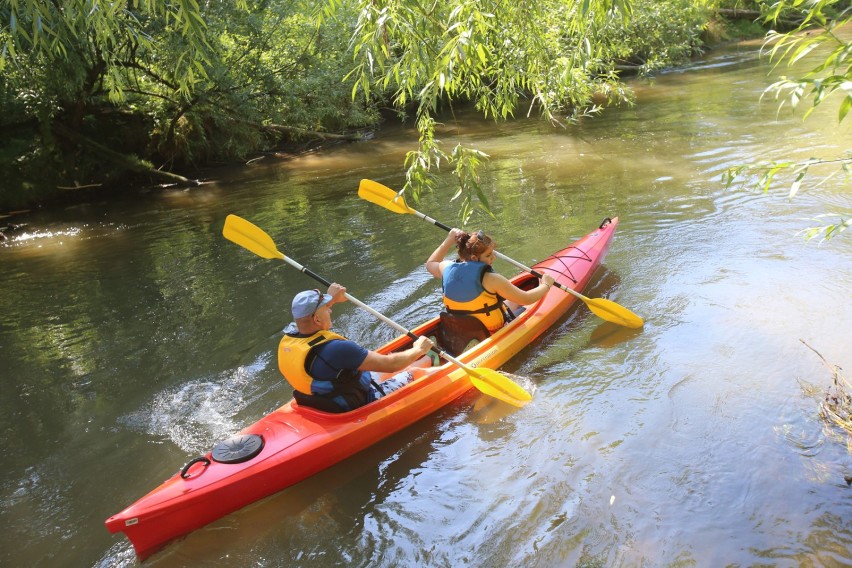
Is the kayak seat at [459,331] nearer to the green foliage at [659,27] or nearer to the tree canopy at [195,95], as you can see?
the tree canopy at [195,95]

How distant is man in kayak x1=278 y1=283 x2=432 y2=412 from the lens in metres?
3.45

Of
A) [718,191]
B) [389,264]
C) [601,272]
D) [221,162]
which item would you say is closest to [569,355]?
[601,272]

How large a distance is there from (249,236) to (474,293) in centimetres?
170

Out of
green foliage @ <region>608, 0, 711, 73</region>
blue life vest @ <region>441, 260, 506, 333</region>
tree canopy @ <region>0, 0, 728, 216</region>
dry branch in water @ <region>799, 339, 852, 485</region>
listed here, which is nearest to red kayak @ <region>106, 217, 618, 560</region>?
blue life vest @ <region>441, 260, 506, 333</region>

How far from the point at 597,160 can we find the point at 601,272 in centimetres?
427

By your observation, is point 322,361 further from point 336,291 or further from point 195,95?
point 195,95

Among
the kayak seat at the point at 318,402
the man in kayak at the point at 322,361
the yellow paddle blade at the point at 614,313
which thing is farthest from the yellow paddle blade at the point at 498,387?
the yellow paddle blade at the point at 614,313

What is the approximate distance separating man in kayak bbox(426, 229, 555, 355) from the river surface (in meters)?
0.38

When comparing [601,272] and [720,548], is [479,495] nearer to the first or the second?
[720,548]

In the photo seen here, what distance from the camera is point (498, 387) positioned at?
3.98 m

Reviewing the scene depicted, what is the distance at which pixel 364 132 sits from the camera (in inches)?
569

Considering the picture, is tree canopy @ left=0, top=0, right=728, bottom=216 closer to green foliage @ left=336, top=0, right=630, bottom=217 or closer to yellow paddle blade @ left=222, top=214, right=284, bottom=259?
green foliage @ left=336, top=0, right=630, bottom=217

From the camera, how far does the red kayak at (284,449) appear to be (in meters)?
3.02

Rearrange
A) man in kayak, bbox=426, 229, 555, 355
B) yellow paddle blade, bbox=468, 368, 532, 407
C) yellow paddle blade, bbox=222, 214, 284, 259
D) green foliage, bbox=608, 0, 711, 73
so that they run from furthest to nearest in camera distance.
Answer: green foliage, bbox=608, 0, 711, 73 < yellow paddle blade, bbox=222, 214, 284, 259 < man in kayak, bbox=426, 229, 555, 355 < yellow paddle blade, bbox=468, 368, 532, 407
